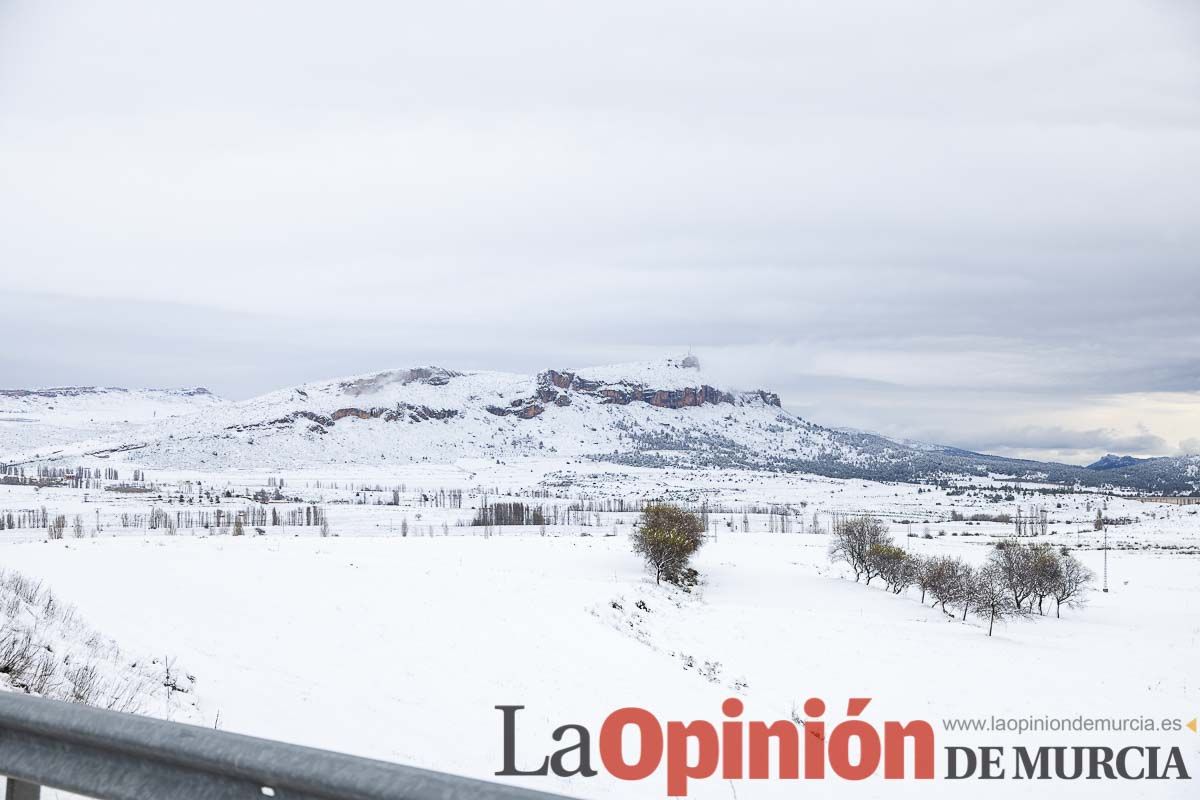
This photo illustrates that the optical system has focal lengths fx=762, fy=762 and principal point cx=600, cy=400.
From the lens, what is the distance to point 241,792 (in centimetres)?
309

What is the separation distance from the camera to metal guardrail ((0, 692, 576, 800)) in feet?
9.06

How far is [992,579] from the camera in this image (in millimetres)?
58875

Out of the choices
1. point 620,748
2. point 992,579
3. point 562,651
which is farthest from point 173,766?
point 992,579

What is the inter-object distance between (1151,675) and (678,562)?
35.0 m

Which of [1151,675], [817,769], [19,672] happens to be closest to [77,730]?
[19,672]

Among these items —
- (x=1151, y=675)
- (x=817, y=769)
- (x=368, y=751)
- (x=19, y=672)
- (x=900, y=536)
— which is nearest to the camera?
(x=19, y=672)

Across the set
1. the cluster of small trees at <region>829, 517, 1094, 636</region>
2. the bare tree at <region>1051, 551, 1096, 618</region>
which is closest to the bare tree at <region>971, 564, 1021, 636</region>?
the cluster of small trees at <region>829, 517, 1094, 636</region>

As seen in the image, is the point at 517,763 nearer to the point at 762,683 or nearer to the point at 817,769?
the point at 817,769

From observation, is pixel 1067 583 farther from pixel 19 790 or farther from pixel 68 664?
pixel 19 790

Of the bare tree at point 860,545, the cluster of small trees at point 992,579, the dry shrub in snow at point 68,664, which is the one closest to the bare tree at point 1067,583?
the cluster of small trees at point 992,579

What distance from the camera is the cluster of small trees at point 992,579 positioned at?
5675 cm

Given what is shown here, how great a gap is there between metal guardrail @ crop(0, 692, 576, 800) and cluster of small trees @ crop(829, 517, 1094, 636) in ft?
185

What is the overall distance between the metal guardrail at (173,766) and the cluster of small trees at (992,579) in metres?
56.3

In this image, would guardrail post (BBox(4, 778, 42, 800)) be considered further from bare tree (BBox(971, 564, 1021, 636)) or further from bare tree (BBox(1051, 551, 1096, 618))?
bare tree (BBox(1051, 551, 1096, 618))
